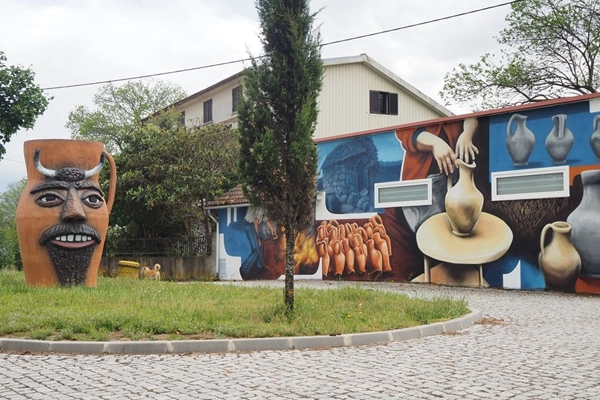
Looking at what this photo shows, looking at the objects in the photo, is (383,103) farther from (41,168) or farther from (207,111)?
(41,168)

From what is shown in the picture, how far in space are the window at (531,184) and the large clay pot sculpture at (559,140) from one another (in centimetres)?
31

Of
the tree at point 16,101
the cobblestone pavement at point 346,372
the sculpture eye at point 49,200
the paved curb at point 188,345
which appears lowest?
the cobblestone pavement at point 346,372

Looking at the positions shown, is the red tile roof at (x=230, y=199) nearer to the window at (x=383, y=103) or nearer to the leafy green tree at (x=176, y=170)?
the leafy green tree at (x=176, y=170)

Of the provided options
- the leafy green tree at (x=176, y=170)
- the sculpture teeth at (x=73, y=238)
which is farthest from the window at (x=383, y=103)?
the sculpture teeth at (x=73, y=238)

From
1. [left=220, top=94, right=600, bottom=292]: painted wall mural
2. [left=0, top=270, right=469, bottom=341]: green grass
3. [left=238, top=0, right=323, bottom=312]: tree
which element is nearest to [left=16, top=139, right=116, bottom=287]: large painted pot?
[left=0, top=270, right=469, bottom=341]: green grass

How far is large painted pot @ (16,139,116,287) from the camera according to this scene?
1484cm

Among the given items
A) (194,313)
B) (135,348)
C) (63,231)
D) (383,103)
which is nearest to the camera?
(135,348)

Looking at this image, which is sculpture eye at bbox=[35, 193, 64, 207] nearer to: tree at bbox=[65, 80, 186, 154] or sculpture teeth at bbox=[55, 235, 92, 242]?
sculpture teeth at bbox=[55, 235, 92, 242]

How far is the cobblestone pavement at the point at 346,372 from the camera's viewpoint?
245 inches

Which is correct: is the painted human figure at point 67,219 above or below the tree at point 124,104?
below

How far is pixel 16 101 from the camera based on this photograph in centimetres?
2647

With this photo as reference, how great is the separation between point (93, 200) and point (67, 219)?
3.09ft

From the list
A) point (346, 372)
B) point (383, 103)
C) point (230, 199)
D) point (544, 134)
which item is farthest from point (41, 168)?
point (383, 103)

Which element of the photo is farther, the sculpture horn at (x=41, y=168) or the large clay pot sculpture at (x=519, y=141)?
the large clay pot sculpture at (x=519, y=141)
